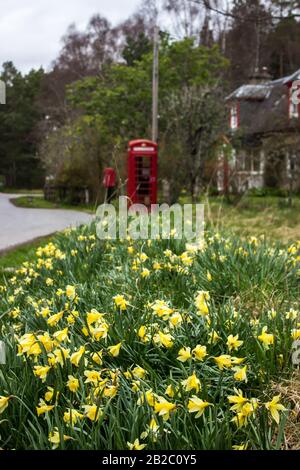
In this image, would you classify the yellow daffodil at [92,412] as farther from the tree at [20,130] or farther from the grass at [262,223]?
the tree at [20,130]

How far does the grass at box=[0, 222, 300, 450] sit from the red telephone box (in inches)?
419

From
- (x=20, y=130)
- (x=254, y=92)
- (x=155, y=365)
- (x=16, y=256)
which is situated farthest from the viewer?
(x=20, y=130)

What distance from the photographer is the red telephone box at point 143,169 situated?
14.3 meters

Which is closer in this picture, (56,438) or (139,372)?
(56,438)

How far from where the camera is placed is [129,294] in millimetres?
3246

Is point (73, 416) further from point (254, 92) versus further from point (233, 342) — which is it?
point (254, 92)

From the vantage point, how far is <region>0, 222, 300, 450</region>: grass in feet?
5.78

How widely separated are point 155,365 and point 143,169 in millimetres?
12312

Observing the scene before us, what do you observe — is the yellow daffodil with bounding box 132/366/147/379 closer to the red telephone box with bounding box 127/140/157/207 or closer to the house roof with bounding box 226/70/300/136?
the red telephone box with bounding box 127/140/157/207

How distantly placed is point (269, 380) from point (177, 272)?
5.17ft

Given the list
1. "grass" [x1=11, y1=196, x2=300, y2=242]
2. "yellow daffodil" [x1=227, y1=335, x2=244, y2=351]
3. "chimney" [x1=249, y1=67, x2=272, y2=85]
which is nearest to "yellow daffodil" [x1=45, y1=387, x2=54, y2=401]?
"yellow daffodil" [x1=227, y1=335, x2=244, y2=351]

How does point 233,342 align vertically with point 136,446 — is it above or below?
above

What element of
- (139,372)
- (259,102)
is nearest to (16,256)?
(139,372)

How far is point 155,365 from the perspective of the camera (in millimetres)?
2367
